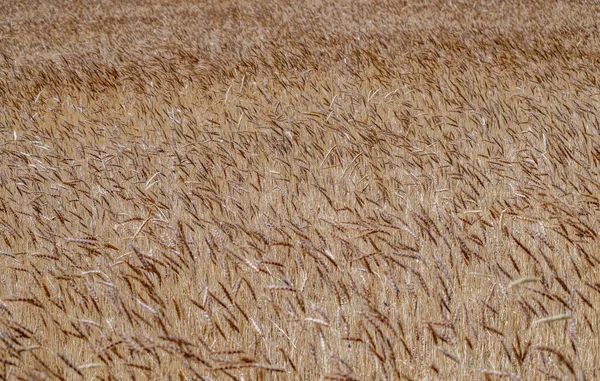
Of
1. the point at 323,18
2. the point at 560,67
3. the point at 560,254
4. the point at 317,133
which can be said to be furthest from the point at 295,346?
the point at 323,18

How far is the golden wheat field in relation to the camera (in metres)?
1.83

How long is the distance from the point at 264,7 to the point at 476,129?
9753 mm

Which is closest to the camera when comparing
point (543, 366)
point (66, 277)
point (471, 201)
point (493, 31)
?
point (543, 366)

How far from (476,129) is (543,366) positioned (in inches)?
116

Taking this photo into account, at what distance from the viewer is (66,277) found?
207 cm

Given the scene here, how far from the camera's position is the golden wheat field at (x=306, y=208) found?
1.83 meters

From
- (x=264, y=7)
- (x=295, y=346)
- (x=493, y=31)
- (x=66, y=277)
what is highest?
(x=264, y=7)

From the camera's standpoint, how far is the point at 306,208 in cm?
305

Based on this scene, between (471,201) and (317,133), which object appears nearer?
(471,201)

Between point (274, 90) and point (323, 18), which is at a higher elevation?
point (323, 18)

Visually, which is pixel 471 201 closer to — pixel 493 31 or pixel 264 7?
pixel 493 31

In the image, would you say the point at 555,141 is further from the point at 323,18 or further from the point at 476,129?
the point at 323,18

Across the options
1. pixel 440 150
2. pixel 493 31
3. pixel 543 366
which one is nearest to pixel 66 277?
pixel 543 366

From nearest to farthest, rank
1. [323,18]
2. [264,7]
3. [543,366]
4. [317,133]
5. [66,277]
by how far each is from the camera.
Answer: [543,366]
[66,277]
[317,133]
[323,18]
[264,7]
